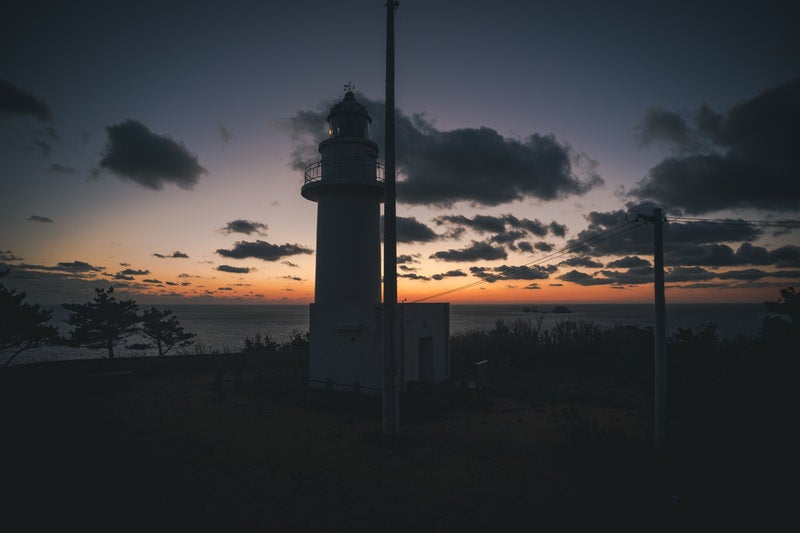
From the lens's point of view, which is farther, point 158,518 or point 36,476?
point 36,476

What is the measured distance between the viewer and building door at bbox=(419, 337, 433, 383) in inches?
544

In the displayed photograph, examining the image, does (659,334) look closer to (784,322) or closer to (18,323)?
(784,322)

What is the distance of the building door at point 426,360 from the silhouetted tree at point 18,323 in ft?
53.3

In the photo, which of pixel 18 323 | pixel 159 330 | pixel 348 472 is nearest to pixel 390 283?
pixel 348 472

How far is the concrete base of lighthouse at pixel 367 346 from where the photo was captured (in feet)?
40.8

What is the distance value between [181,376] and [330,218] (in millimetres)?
10875

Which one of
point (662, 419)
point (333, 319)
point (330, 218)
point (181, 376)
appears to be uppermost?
point (330, 218)

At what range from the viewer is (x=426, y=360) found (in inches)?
552

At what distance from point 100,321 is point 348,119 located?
69.3ft

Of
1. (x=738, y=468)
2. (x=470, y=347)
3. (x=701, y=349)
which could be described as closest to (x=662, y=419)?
(x=738, y=468)

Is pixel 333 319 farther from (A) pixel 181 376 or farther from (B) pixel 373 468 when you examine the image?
(A) pixel 181 376

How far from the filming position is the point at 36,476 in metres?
7.41

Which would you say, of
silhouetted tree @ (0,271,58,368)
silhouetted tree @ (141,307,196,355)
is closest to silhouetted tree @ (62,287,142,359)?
silhouetted tree @ (141,307,196,355)

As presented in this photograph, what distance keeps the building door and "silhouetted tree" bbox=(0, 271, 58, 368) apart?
16256 millimetres
